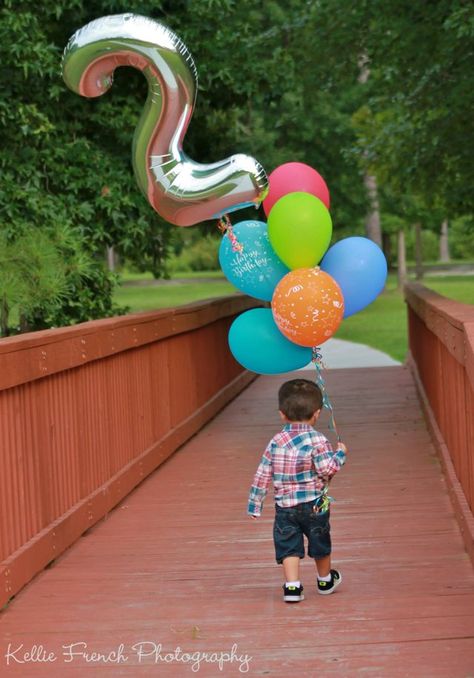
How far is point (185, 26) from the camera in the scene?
1386 cm

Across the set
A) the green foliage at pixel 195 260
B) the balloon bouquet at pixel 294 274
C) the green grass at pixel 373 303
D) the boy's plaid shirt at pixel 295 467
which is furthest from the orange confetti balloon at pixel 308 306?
the green foliage at pixel 195 260

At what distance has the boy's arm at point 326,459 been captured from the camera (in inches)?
208

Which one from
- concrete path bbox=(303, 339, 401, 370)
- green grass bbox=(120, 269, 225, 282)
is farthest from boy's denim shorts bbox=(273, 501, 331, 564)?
green grass bbox=(120, 269, 225, 282)

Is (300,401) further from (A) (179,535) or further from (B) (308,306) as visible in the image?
(A) (179,535)

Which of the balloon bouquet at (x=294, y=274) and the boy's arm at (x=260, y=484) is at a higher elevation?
the balloon bouquet at (x=294, y=274)

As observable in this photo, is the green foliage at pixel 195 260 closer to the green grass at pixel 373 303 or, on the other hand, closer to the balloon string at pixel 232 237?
the green grass at pixel 373 303

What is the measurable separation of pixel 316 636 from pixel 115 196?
9.42 m

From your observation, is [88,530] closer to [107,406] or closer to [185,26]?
[107,406]

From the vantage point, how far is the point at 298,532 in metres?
5.38

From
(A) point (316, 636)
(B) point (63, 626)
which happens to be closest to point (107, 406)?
(B) point (63, 626)

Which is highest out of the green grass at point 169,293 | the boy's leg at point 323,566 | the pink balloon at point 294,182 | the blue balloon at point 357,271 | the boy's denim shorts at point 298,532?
the pink balloon at point 294,182

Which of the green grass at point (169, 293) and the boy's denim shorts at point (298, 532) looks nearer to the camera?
the boy's denim shorts at point (298, 532)

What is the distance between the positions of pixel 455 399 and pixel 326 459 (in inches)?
84.5

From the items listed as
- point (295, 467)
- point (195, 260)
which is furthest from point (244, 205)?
point (195, 260)
